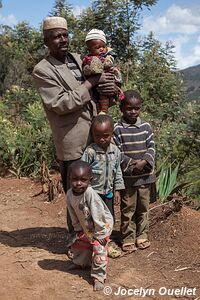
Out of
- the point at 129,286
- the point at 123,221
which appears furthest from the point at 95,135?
the point at 129,286

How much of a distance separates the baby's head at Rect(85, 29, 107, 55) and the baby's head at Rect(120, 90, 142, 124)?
0.45 m

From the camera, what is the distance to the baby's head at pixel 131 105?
386cm

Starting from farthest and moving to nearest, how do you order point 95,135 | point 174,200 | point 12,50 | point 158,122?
point 12,50, point 158,122, point 174,200, point 95,135

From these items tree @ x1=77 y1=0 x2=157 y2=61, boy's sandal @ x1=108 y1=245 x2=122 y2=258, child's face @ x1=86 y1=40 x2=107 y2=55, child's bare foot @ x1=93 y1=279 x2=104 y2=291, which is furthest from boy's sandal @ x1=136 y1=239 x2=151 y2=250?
tree @ x1=77 y1=0 x2=157 y2=61

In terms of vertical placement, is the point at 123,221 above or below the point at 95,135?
below

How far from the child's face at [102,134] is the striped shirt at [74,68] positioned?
1.64ft

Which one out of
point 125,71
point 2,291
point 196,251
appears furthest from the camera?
point 125,71

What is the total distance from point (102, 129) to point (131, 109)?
42 cm

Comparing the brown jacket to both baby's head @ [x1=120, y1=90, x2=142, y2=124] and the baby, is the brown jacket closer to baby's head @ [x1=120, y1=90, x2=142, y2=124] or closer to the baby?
the baby

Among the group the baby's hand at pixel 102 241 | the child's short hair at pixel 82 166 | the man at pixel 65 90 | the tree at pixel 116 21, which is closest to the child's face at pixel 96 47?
the man at pixel 65 90

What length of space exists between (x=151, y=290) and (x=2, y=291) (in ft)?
3.68

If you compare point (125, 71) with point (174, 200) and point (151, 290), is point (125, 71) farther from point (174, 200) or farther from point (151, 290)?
point (151, 290)

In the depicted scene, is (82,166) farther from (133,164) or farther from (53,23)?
(53,23)

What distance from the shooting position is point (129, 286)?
11.2 ft
